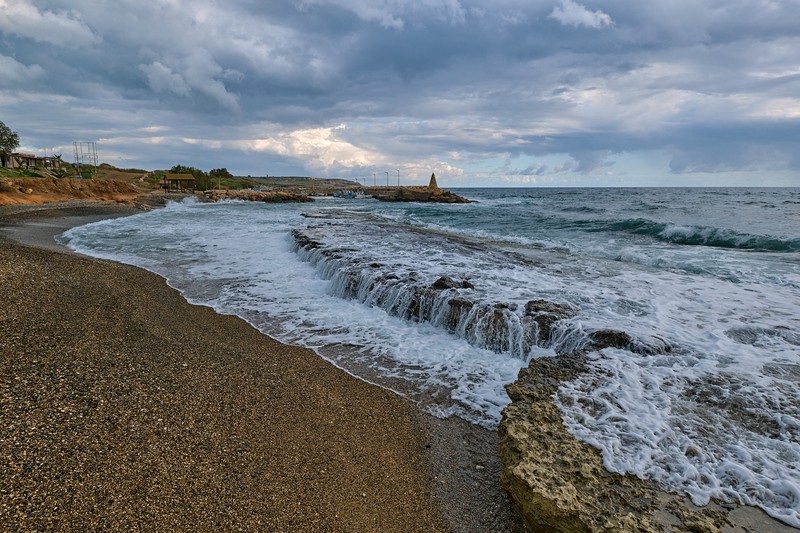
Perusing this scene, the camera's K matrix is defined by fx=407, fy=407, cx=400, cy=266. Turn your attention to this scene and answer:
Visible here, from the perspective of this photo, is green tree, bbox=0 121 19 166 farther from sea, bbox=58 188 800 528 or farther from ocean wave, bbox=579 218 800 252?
ocean wave, bbox=579 218 800 252

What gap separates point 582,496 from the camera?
3068 millimetres

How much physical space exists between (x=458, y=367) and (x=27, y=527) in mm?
4675

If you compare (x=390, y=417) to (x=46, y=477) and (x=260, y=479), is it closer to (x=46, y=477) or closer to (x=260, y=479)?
(x=260, y=479)

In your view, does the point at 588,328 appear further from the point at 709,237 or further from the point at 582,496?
the point at 709,237

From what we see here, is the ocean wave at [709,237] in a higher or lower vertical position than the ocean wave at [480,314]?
higher

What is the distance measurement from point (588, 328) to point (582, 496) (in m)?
3.70

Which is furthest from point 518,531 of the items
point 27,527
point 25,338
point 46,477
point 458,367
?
point 25,338

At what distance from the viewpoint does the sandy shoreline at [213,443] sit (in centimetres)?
302

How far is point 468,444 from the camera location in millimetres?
4199

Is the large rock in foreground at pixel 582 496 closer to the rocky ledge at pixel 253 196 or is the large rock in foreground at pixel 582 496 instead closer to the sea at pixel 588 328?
the sea at pixel 588 328

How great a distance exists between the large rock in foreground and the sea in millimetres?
184

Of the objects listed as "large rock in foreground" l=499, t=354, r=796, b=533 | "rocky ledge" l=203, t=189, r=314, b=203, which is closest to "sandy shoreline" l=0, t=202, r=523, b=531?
"large rock in foreground" l=499, t=354, r=796, b=533

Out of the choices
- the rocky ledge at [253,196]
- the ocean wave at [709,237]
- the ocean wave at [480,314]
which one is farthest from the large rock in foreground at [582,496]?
the rocky ledge at [253,196]

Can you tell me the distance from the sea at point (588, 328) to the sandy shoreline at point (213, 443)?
0.78 metres
